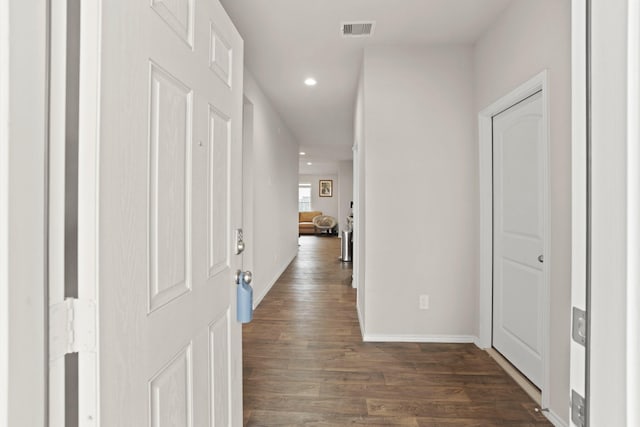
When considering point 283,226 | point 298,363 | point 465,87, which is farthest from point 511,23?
point 283,226

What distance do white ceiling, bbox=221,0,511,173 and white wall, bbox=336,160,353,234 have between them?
25.7 feet

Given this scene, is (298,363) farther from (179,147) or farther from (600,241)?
(600,241)

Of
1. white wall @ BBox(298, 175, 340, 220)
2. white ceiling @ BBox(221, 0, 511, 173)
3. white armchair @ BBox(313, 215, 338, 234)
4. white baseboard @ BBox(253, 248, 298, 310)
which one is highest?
white ceiling @ BBox(221, 0, 511, 173)

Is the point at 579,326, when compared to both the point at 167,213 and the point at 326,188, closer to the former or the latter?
the point at 167,213

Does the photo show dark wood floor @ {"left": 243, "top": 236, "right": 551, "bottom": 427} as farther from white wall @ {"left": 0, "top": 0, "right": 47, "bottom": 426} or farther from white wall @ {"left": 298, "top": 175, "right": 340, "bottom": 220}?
white wall @ {"left": 298, "top": 175, "right": 340, "bottom": 220}

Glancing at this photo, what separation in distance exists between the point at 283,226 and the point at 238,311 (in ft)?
15.0

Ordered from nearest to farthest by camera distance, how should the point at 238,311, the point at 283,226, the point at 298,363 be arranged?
the point at 238,311
the point at 298,363
the point at 283,226

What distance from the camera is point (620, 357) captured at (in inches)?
16.5

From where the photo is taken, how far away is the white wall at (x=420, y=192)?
304cm

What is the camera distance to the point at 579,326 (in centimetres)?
52

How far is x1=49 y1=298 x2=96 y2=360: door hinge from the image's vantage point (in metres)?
0.61

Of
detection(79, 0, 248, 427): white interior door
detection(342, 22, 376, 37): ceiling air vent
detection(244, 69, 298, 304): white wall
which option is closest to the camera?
detection(79, 0, 248, 427): white interior door

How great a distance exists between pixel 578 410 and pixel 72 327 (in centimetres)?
83
